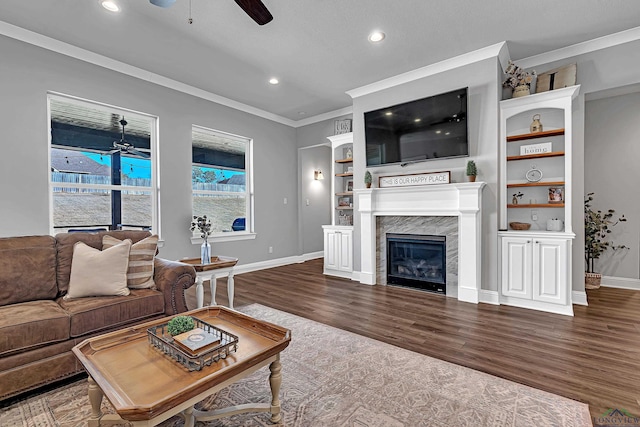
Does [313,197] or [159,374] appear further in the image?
[313,197]

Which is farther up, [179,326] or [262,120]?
[262,120]

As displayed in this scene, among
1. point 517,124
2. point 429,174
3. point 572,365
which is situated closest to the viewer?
point 572,365

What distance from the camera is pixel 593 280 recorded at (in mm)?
4078

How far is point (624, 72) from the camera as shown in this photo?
10.8 ft

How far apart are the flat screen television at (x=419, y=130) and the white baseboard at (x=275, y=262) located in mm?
2786

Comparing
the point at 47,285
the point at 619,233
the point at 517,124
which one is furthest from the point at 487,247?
the point at 47,285

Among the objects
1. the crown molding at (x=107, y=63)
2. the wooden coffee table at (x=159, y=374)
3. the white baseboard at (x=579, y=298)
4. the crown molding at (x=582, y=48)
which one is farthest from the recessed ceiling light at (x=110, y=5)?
the white baseboard at (x=579, y=298)

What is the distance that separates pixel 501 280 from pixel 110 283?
155 inches

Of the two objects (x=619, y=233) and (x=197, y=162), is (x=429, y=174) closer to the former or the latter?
(x=619, y=233)

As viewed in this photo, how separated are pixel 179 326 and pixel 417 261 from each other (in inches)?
136

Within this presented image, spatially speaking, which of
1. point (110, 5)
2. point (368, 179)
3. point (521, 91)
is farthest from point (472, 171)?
point (110, 5)

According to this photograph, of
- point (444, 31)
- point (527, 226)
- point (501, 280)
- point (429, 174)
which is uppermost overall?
point (444, 31)

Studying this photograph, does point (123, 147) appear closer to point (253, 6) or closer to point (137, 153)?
point (137, 153)

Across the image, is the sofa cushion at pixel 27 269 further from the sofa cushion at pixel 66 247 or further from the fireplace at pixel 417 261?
the fireplace at pixel 417 261
